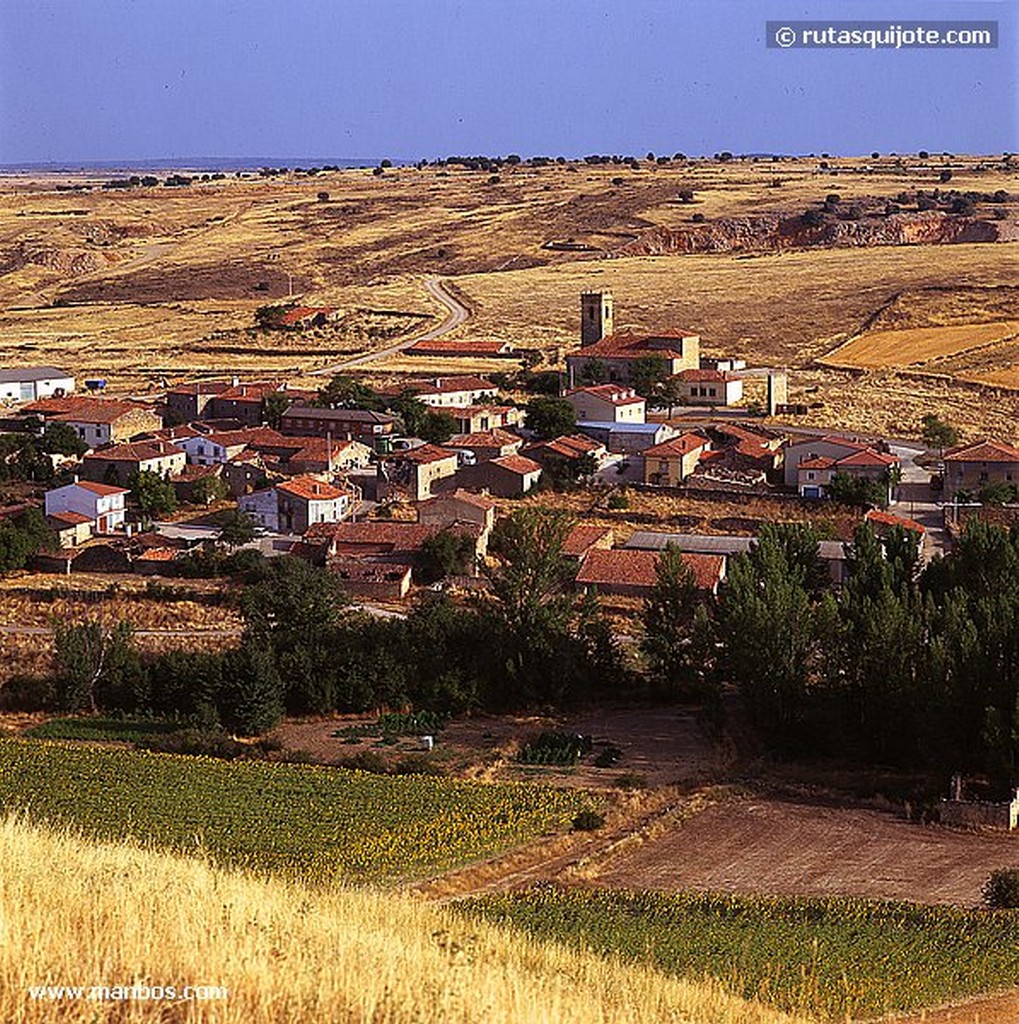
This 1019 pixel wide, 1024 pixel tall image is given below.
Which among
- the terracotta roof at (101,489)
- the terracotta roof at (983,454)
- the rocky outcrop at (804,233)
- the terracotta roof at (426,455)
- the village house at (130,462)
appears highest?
the rocky outcrop at (804,233)

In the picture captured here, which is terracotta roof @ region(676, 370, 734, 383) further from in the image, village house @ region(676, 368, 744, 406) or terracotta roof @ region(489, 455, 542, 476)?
terracotta roof @ region(489, 455, 542, 476)

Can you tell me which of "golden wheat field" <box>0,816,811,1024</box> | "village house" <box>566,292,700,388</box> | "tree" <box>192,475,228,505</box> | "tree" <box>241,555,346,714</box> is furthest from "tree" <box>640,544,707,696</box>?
"village house" <box>566,292,700,388</box>

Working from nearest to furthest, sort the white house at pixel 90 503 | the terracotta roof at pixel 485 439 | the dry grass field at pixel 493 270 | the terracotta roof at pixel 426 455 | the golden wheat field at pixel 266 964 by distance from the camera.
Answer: the golden wheat field at pixel 266 964 < the white house at pixel 90 503 < the terracotta roof at pixel 426 455 < the terracotta roof at pixel 485 439 < the dry grass field at pixel 493 270

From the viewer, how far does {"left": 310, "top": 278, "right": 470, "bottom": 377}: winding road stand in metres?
62.8

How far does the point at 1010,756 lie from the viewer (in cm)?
2006

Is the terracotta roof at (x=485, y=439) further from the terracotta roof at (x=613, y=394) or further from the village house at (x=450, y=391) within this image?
the village house at (x=450, y=391)

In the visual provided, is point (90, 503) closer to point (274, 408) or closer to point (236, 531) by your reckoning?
point (236, 531)

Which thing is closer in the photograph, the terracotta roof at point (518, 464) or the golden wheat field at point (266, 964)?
the golden wheat field at point (266, 964)

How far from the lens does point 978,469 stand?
38969 millimetres

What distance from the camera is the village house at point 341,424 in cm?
4516

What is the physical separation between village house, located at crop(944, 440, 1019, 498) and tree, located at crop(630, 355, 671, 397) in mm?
15393

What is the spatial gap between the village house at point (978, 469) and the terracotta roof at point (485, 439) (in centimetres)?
1204

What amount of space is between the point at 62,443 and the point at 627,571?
19.6 m

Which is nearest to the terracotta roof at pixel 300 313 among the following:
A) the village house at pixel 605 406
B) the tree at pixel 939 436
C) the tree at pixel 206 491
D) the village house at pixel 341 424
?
the village house at pixel 341 424
